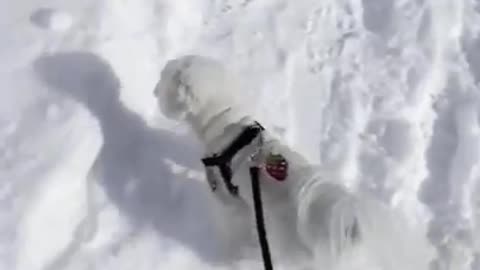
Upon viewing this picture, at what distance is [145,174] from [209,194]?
219mm

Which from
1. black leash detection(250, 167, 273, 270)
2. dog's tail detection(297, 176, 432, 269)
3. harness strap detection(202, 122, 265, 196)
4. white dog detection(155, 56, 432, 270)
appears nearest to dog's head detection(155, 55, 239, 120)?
white dog detection(155, 56, 432, 270)

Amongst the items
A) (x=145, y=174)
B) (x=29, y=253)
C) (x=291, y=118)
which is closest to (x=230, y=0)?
(x=291, y=118)

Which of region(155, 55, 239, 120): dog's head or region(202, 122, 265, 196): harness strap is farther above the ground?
region(155, 55, 239, 120): dog's head

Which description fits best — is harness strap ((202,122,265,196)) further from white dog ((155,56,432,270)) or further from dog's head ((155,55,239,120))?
dog's head ((155,55,239,120))

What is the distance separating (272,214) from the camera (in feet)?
7.56

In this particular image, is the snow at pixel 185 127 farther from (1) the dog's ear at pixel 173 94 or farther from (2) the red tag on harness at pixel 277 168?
(2) the red tag on harness at pixel 277 168

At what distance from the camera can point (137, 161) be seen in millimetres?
2801

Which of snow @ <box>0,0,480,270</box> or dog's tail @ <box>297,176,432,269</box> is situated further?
snow @ <box>0,0,480,270</box>

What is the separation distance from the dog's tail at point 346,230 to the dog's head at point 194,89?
0.40 m

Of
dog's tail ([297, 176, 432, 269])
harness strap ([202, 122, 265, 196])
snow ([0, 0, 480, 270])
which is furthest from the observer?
snow ([0, 0, 480, 270])

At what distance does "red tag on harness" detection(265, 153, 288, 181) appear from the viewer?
2.26 meters

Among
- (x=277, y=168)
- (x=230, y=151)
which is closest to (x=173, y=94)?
(x=230, y=151)

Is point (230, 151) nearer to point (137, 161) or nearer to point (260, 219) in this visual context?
point (260, 219)

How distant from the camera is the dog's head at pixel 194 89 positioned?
2381 millimetres
